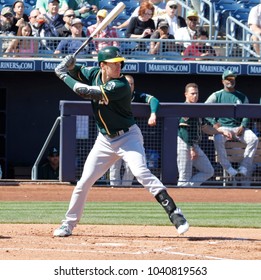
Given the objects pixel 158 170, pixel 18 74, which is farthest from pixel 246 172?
pixel 18 74

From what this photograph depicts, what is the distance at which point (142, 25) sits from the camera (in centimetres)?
1619

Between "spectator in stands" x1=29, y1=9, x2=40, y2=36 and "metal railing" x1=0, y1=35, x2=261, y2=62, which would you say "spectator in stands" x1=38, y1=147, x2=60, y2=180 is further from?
"spectator in stands" x1=29, y1=9, x2=40, y2=36

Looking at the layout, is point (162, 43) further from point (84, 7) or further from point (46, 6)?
point (46, 6)

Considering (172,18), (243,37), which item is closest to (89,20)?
(172,18)

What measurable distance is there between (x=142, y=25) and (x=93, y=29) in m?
0.95

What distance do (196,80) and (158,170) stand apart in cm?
323

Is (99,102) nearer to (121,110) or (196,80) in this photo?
(121,110)

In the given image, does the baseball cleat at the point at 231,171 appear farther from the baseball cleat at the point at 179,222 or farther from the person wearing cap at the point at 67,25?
the baseball cleat at the point at 179,222

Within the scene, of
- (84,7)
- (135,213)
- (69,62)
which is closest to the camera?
(69,62)

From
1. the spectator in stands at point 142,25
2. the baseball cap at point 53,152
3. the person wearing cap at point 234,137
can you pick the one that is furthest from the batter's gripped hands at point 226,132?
the baseball cap at point 53,152

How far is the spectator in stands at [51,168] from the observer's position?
50.2ft

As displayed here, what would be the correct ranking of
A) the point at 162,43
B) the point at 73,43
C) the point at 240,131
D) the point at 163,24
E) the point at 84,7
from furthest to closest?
the point at 84,7 → the point at 163,24 → the point at 162,43 → the point at 73,43 → the point at 240,131

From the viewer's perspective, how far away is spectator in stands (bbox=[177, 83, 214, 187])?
561 inches

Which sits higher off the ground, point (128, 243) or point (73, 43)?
point (73, 43)
